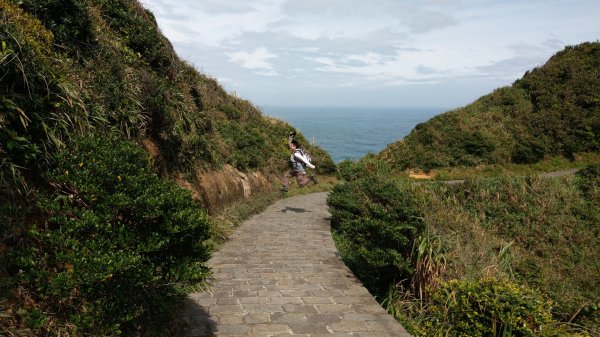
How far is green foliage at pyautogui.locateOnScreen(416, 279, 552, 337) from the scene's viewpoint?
461 centimetres

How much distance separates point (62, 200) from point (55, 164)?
1.47ft

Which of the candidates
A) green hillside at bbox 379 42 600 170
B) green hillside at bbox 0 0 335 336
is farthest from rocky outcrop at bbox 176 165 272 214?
green hillside at bbox 379 42 600 170

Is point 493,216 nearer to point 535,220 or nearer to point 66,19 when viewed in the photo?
point 535,220

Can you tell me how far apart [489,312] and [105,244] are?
434 centimetres

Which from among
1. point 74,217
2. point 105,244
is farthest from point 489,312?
point 74,217

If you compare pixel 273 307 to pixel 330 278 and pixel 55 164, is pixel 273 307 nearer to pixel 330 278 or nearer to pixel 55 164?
pixel 330 278

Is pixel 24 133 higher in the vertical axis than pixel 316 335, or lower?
higher

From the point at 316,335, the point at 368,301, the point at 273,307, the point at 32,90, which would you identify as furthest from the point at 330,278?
the point at 32,90

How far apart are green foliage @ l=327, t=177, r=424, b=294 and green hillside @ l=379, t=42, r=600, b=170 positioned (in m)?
20.2

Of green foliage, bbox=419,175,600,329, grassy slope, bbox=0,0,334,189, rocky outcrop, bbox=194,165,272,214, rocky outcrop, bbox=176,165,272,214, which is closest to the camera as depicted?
grassy slope, bbox=0,0,334,189

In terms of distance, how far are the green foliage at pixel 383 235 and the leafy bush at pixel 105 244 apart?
355 cm

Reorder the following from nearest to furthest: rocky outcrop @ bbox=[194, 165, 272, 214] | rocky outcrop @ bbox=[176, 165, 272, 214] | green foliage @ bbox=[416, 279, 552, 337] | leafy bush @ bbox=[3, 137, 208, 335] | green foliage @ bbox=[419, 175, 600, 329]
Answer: leafy bush @ bbox=[3, 137, 208, 335] < green foliage @ bbox=[416, 279, 552, 337] < rocky outcrop @ bbox=[176, 165, 272, 214] < rocky outcrop @ bbox=[194, 165, 272, 214] < green foliage @ bbox=[419, 175, 600, 329]

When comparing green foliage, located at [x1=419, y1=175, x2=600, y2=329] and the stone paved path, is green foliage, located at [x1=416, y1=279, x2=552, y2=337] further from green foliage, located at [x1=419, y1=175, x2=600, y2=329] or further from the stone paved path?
green foliage, located at [x1=419, y1=175, x2=600, y2=329]

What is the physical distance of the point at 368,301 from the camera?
5.63 m
